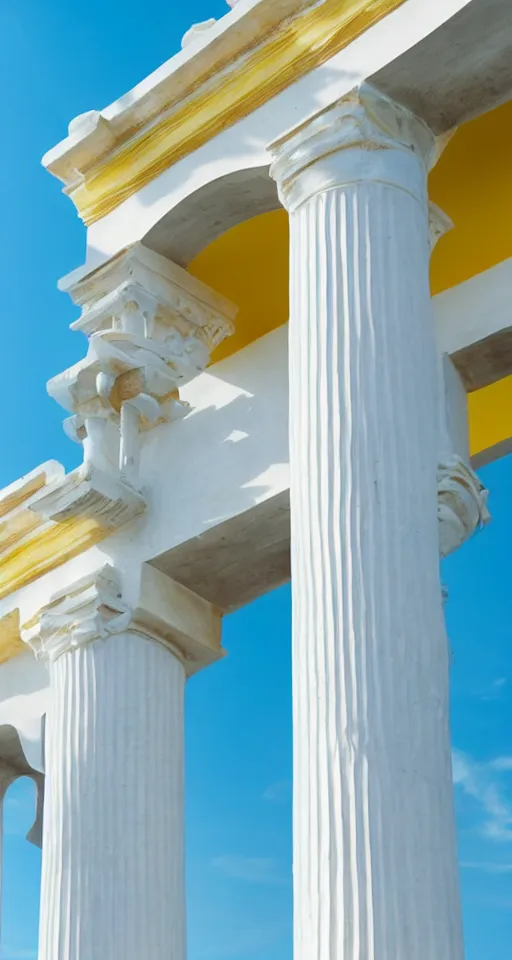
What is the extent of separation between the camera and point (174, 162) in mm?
15938

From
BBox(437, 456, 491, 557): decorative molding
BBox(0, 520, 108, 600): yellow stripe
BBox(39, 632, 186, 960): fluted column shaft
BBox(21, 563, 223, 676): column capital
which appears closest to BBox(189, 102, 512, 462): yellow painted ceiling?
BBox(0, 520, 108, 600): yellow stripe

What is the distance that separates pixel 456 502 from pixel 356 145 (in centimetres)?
264

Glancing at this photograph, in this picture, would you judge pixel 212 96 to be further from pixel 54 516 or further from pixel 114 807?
pixel 114 807

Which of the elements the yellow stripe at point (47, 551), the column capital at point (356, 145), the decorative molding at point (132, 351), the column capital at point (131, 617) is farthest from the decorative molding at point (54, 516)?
the column capital at point (356, 145)

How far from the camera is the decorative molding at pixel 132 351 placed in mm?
15766

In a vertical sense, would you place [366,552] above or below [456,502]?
below

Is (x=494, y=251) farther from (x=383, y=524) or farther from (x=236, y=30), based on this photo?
(x=383, y=524)

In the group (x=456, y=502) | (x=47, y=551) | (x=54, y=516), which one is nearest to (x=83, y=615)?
(x=54, y=516)

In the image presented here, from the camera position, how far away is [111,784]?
1520 cm

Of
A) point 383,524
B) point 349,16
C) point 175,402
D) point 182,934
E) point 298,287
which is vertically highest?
point 349,16

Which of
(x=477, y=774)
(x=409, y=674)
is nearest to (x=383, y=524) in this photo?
(x=409, y=674)

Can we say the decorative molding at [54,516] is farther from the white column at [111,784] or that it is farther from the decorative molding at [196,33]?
the decorative molding at [196,33]

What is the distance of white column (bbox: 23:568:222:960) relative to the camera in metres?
14.8

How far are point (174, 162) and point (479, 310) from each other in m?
2.87
